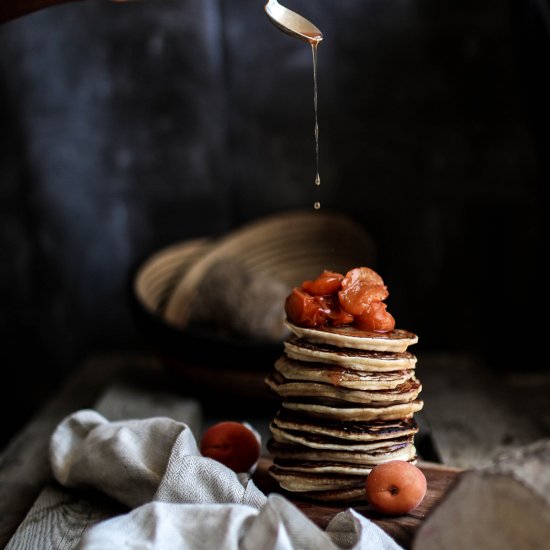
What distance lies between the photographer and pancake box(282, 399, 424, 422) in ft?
5.25

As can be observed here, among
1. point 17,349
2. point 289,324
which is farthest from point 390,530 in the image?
point 17,349

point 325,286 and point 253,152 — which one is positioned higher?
point 325,286

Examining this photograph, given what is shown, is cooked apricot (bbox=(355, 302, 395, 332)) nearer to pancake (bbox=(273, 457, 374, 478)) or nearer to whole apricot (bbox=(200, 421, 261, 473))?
pancake (bbox=(273, 457, 374, 478))

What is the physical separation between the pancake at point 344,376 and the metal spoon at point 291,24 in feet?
2.39

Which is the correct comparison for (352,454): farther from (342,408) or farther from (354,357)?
(354,357)

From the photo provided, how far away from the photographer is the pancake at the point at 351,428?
160 cm

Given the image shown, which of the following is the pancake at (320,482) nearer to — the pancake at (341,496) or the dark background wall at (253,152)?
the pancake at (341,496)

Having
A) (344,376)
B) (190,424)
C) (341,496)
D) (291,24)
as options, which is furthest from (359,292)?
(190,424)

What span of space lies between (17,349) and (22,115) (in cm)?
114

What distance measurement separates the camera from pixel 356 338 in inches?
62.6

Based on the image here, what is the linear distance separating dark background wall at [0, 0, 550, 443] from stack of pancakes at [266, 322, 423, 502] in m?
2.20

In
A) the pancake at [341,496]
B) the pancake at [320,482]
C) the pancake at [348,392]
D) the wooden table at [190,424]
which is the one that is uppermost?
the pancake at [348,392]

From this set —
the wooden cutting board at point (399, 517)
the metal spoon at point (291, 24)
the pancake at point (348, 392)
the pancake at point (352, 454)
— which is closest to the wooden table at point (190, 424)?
the wooden cutting board at point (399, 517)

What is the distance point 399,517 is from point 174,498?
505mm
